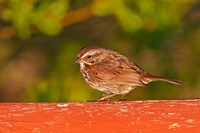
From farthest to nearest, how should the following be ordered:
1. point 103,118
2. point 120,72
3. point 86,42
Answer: point 86,42 → point 120,72 → point 103,118

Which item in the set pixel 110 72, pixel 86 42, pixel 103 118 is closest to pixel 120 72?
pixel 110 72

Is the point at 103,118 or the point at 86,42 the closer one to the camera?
the point at 103,118

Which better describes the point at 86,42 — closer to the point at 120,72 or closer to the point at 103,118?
the point at 120,72

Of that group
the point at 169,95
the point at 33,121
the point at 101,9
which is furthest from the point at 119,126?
the point at 169,95

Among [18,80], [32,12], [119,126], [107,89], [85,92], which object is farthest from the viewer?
[18,80]

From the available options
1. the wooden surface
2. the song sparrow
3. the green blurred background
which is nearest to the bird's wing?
the song sparrow

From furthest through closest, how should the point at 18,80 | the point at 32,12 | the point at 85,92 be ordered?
the point at 18,80 → the point at 85,92 → the point at 32,12

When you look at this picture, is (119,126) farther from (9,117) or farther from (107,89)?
(107,89)
